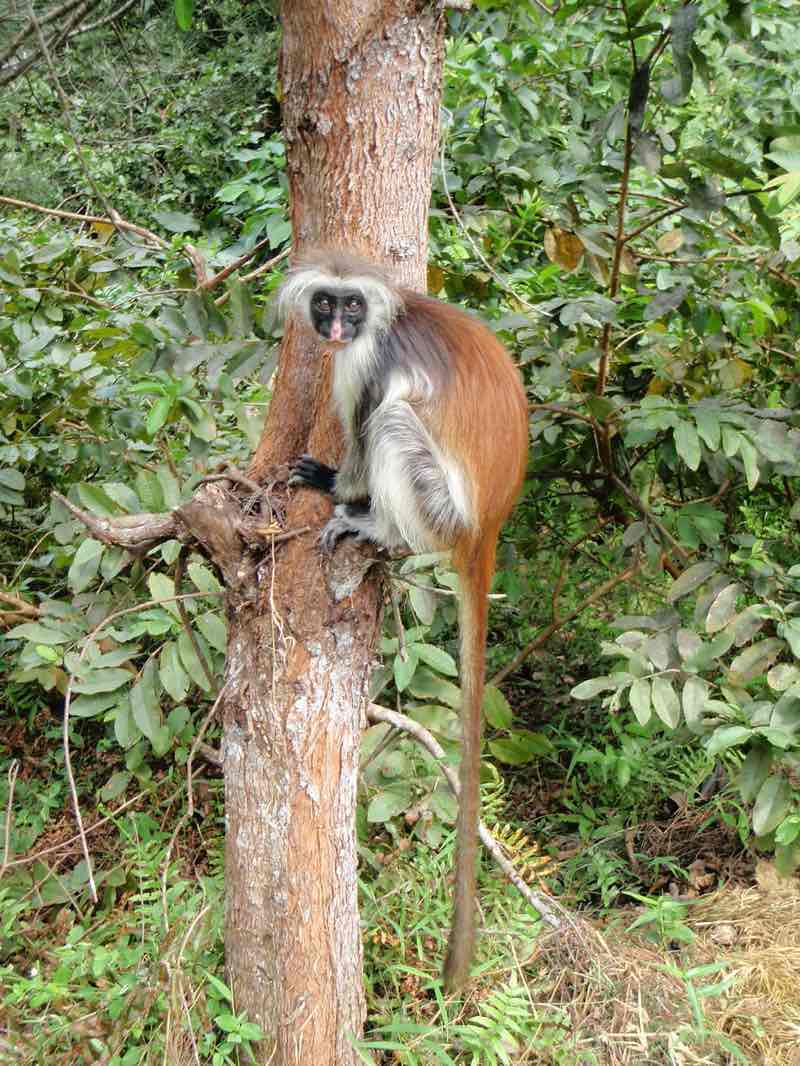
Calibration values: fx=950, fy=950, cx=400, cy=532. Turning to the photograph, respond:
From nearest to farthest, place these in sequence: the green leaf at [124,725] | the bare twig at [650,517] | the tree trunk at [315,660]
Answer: the tree trunk at [315,660], the green leaf at [124,725], the bare twig at [650,517]

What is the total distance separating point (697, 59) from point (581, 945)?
114 inches

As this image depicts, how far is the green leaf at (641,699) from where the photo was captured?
126 inches

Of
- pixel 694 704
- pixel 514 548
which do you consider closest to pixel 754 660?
pixel 694 704

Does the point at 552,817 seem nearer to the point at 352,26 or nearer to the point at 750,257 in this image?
the point at 750,257

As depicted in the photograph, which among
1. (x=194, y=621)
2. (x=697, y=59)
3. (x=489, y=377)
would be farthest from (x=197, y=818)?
(x=697, y=59)

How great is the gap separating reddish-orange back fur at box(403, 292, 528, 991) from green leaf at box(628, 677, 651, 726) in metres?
0.58

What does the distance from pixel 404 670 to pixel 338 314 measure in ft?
4.18

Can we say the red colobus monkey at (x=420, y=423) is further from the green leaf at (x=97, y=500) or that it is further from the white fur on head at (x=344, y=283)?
the green leaf at (x=97, y=500)

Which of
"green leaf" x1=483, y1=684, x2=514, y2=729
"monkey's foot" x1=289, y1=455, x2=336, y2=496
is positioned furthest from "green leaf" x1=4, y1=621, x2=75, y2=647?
"green leaf" x1=483, y1=684, x2=514, y2=729

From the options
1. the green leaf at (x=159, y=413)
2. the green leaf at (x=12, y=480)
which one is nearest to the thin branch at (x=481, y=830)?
the green leaf at (x=159, y=413)

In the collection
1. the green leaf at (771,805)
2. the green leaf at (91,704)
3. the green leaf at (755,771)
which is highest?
the green leaf at (91,704)

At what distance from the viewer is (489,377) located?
315 cm

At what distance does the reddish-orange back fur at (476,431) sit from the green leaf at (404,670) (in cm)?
40

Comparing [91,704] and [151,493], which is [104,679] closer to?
[91,704]
